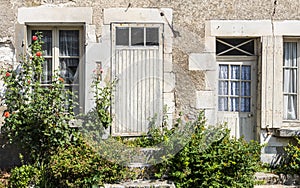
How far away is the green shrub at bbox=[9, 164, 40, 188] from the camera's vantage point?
5.58 metres

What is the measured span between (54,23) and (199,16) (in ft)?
7.37

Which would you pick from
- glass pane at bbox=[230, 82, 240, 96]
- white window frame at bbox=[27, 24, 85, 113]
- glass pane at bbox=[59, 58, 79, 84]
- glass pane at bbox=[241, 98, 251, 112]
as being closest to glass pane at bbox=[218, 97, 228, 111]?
glass pane at bbox=[230, 82, 240, 96]

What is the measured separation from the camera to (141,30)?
639 centimetres

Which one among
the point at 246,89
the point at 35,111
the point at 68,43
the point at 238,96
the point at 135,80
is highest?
the point at 68,43

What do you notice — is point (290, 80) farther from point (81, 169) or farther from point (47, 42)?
point (47, 42)

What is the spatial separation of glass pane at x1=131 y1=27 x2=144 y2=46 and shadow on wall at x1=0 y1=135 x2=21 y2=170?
95.3 inches

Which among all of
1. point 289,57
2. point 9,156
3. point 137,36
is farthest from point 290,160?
point 9,156

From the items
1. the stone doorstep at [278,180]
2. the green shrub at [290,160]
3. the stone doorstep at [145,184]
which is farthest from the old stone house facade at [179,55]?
the stone doorstep at [145,184]

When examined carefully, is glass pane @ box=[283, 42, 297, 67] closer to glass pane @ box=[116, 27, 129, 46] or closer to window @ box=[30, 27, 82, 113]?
glass pane @ box=[116, 27, 129, 46]

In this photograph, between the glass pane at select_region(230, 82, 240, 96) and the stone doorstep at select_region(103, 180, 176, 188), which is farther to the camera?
the glass pane at select_region(230, 82, 240, 96)

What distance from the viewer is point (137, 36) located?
6.38 metres

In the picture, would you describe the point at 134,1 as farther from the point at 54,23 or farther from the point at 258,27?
the point at 258,27

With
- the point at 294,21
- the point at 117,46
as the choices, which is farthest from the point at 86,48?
the point at 294,21

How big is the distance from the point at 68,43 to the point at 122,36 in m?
0.89
